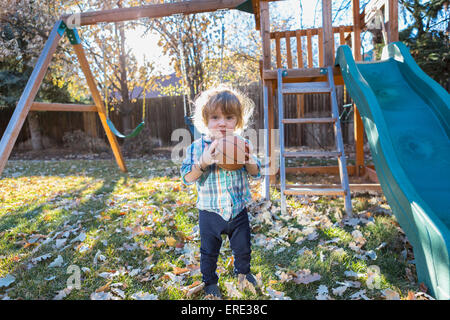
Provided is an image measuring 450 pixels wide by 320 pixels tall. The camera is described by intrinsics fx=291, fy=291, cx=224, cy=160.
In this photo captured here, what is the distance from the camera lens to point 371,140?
2.75 metres

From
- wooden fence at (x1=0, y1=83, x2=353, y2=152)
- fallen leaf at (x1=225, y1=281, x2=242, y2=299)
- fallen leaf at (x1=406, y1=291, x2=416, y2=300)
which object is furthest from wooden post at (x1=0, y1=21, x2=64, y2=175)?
wooden fence at (x1=0, y1=83, x2=353, y2=152)

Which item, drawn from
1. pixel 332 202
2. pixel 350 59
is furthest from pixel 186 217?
pixel 350 59

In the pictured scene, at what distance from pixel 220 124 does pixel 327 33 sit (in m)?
3.22

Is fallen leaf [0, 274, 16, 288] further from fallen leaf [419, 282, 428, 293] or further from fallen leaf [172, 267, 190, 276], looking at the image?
fallen leaf [419, 282, 428, 293]

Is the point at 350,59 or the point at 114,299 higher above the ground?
the point at 350,59

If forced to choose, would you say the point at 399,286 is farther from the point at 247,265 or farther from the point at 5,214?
the point at 5,214

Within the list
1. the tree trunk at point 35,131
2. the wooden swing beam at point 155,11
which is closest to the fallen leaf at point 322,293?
the wooden swing beam at point 155,11

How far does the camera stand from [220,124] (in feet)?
5.94

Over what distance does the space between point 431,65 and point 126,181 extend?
7298 mm

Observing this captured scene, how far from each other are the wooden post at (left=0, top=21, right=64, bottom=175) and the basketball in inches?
94.6

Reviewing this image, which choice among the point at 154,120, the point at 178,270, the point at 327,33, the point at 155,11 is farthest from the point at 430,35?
the point at 154,120

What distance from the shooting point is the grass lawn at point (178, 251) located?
197 centimetres

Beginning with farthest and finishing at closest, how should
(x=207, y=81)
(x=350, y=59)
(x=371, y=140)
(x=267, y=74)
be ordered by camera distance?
(x=207, y=81) < (x=267, y=74) < (x=350, y=59) < (x=371, y=140)

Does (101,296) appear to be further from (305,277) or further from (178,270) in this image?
(305,277)
